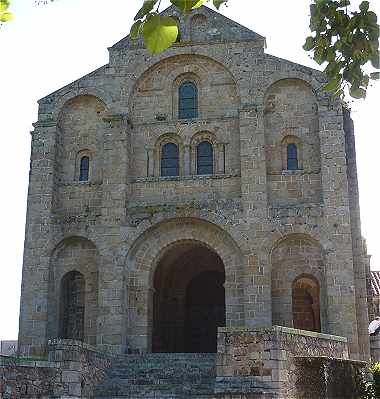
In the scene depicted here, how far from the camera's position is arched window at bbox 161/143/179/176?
25438 mm

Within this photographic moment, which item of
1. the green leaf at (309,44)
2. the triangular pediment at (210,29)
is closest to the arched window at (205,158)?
the triangular pediment at (210,29)

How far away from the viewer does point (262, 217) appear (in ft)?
77.9

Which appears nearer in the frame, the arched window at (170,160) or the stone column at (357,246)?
the stone column at (357,246)

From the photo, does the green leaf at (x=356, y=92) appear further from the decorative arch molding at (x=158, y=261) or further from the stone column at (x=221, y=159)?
the stone column at (x=221, y=159)

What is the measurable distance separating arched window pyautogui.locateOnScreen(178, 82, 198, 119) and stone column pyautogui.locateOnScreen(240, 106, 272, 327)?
2001 millimetres

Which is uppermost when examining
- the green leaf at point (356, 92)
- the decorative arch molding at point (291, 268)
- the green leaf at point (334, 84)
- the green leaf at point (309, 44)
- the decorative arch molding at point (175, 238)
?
the decorative arch molding at point (175, 238)

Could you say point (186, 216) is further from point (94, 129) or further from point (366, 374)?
point (366, 374)

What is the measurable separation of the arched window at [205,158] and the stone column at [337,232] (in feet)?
12.9

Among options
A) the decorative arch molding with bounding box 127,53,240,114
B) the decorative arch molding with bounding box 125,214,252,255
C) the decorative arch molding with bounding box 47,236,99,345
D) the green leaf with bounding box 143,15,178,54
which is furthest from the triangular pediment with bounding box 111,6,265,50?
the green leaf with bounding box 143,15,178,54

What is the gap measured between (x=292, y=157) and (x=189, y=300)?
756cm

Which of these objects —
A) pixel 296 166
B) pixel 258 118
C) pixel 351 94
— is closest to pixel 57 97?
pixel 258 118

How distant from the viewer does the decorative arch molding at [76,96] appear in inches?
1034

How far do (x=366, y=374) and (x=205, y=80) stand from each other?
11956 mm

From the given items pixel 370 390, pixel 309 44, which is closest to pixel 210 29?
pixel 370 390
